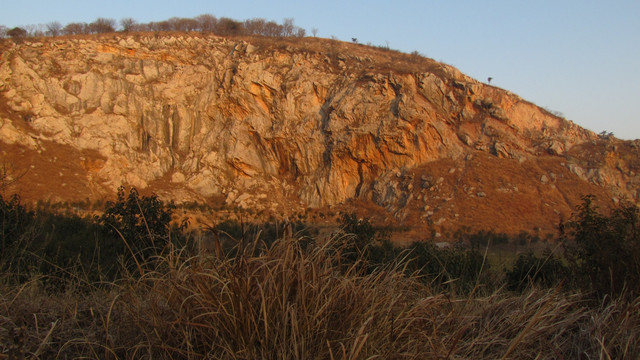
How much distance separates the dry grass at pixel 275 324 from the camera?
2250 millimetres

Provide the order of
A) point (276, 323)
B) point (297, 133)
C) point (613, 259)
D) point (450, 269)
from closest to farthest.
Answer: point (276, 323) < point (613, 259) < point (450, 269) < point (297, 133)

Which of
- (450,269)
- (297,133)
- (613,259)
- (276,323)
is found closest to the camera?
(276,323)

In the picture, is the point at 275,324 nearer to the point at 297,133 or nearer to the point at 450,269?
the point at 450,269

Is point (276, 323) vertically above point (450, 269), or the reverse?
point (276, 323)

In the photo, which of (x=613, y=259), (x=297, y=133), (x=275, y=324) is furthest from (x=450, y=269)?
(x=297, y=133)

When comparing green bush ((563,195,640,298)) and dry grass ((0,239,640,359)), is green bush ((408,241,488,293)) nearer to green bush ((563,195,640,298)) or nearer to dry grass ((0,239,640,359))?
green bush ((563,195,640,298))

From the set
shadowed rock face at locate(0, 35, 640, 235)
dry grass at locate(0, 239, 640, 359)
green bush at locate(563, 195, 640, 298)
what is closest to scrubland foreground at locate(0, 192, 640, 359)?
dry grass at locate(0, 239, 640, 359)

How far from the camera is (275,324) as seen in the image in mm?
2336

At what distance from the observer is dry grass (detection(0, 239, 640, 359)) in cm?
225

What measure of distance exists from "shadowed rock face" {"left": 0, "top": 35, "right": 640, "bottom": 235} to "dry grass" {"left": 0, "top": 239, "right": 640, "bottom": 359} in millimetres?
21582

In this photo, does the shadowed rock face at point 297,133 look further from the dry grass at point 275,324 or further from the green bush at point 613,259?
the dry grass at point 275,324

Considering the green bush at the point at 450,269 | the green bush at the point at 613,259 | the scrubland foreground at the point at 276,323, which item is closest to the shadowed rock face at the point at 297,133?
the green bush at the point at 450,269

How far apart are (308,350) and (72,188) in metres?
23.0

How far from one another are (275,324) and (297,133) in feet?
85.0
